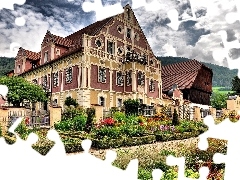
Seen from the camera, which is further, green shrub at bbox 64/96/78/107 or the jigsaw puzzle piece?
green shrub at bbox 64/96/78/107

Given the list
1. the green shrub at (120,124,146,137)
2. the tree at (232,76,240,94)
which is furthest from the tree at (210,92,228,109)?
the green shrub at (120,124,146,137)

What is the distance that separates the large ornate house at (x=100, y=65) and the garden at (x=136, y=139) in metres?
2.68

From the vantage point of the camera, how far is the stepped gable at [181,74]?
59.6 feet

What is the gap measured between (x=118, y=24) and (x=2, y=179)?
Result: 13.9 m

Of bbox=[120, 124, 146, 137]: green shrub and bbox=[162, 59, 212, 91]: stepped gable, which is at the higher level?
bbox=[162, 59, 212, 91]: stepped gable

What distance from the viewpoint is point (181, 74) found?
63.4 ft

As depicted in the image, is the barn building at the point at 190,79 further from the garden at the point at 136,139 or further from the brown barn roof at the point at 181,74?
the garden at the point at 136,139

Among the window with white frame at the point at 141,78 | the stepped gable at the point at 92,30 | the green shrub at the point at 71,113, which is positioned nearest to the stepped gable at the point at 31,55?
the stepped gable at the point at 92,30

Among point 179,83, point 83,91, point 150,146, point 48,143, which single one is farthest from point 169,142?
point 179,83

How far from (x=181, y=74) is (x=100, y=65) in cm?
646

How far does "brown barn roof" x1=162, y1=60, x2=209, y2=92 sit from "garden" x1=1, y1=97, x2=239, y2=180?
235 inches

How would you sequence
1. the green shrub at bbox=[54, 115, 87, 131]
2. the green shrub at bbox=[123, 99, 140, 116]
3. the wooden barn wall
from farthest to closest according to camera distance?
1. the wooden barn wall
2. the green shrub at bbox=[123, 99, 140, 116]
3. the green shrub at bbox=[54, 115, 87, 131]

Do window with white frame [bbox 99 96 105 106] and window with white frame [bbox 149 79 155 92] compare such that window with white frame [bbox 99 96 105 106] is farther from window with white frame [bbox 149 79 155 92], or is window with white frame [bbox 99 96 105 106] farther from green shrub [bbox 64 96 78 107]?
window with white frame [bbox 149 79 155 92]

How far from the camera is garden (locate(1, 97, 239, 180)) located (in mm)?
5793
